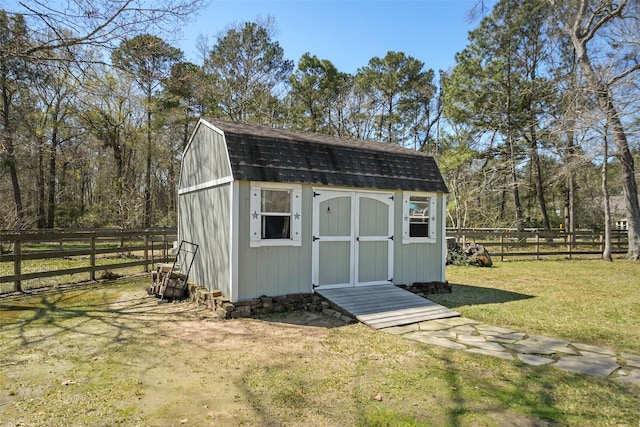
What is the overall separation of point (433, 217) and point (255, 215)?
13.1 ft

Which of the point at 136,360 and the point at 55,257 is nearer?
the point at 136,360

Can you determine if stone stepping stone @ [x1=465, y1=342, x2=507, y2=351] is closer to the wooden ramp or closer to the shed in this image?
the wooden ramp

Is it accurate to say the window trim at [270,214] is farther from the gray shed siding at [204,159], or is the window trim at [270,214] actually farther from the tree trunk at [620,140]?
the tree trunk at [620,140]

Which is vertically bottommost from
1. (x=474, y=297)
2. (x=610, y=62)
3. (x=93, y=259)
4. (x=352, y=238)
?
(x=474, y=297)

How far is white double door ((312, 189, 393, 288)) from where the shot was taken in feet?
21.9

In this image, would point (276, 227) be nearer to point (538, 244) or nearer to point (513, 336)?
point (513, 336)

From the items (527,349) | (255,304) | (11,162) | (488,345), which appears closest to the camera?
(527,349)

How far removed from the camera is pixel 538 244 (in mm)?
14484

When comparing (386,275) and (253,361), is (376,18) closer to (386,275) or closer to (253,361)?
(386,275)

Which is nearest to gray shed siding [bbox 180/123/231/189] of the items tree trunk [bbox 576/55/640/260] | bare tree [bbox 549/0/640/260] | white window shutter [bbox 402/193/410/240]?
white window shutter [bbox 402/193/410/240]

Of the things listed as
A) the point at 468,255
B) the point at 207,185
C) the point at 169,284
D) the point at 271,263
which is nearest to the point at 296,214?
the point at 271,263

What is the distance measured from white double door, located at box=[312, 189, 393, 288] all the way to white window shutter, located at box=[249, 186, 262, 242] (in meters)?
1.05

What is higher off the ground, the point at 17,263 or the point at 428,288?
the point at 17,263

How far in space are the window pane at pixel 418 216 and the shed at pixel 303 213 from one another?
0.02 m
